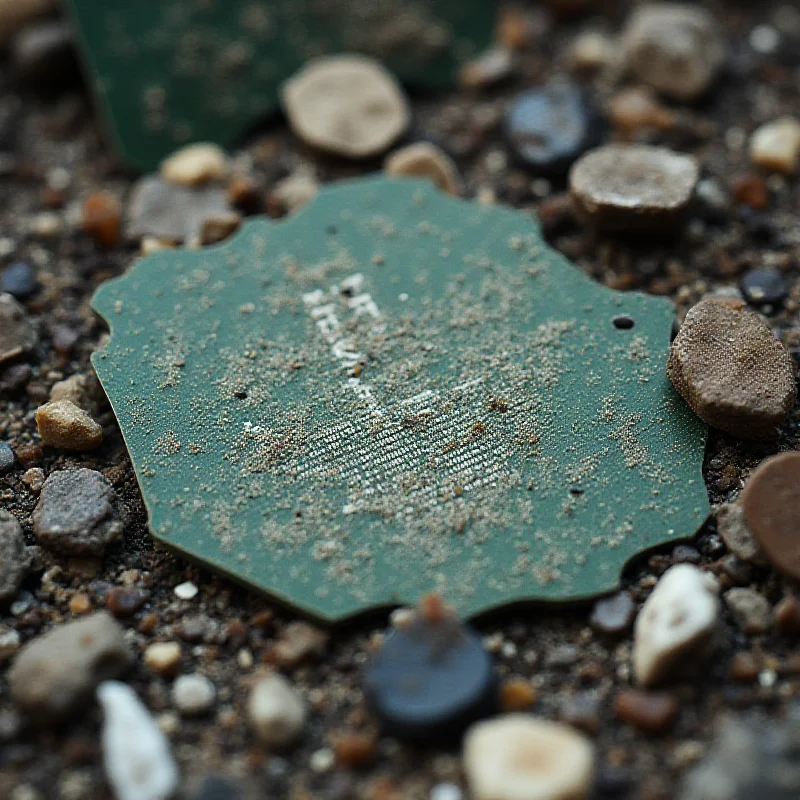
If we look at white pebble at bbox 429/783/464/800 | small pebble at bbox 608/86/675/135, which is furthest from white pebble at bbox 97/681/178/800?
small pebble at bbox 608/86/675/135

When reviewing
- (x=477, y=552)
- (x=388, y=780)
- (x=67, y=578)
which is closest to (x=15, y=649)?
(x=67, y=578)

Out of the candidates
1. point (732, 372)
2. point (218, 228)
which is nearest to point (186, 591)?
point (218, 228)

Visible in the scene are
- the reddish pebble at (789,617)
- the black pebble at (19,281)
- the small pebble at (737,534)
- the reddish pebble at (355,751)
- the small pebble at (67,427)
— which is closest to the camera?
the reddish pebble at (355,751)

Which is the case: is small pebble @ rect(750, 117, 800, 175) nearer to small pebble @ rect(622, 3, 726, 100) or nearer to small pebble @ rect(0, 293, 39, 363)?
small pebble @ rect(622, 3, 726, 100)

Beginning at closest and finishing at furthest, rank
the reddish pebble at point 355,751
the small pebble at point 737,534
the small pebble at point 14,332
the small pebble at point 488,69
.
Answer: the reddish pebble at point 355,751 → the small pebble at point 737,534 → the small pebble at point 14,332 → the small pebble at point 488,69

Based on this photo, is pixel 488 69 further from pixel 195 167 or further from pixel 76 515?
pixel 76 515

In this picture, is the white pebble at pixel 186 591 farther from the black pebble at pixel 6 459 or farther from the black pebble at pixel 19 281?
the black pebble at pixel 19 281

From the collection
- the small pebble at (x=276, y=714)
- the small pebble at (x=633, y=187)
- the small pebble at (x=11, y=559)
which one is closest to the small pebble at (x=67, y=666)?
the small pebble at (x=11, y=559)
